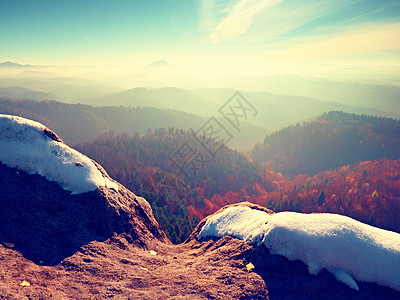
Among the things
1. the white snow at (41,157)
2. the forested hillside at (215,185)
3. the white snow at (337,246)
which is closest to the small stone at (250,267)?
the white snow at (337,246)

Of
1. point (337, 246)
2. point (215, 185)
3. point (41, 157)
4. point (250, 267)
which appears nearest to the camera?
point (337, 246)

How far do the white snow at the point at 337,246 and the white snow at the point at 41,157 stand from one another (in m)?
9.75

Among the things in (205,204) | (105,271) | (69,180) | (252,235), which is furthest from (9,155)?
(205,204)

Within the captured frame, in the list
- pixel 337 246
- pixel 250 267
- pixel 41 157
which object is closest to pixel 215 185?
pixel 41 157

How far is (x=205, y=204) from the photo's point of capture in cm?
9581

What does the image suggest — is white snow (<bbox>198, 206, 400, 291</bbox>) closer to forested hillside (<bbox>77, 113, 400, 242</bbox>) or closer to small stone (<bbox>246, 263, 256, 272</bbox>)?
small stone (<bbox>246, 263, 256, 272</bbox>)

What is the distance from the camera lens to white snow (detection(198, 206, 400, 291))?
8.85 meters

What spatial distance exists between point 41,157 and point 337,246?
49.5ft

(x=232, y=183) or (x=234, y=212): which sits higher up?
(x=234, y=212)

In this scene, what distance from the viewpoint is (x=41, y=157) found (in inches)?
481

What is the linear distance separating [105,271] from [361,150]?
239m

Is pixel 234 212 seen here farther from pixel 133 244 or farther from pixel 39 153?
pixel 39 153

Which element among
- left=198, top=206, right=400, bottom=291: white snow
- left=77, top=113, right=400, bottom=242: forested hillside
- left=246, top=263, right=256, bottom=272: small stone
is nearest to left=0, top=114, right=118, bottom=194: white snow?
left=246, top=263, right=256, bottom=272: small stone

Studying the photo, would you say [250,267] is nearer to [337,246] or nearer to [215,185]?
[337,246]
